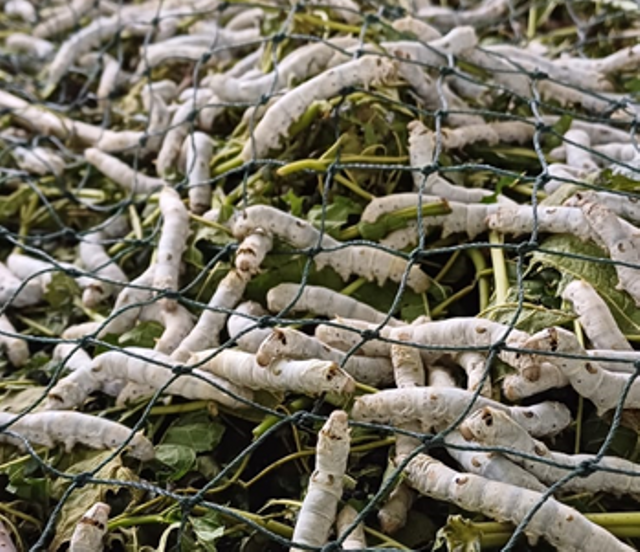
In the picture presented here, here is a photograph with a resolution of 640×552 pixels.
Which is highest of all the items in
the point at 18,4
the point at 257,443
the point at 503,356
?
the point at 503,356

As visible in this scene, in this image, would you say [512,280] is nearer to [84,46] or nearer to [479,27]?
[479,27]

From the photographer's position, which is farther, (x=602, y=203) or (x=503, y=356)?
(x=602, y=203)

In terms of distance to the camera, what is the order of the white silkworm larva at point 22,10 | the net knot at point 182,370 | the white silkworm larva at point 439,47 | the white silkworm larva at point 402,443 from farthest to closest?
the white silkworm larva at point 22,10, the white silkworm larva at point 439,47, the net knot at point 182,370, the white silkworm larva at point 402,443

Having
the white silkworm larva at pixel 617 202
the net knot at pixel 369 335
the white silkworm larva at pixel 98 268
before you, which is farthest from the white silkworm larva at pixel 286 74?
the net knot at pixel 369 335

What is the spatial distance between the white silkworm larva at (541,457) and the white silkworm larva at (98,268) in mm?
647

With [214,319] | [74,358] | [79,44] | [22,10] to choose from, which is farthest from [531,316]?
[22,10]

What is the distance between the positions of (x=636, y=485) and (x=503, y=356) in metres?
0.21

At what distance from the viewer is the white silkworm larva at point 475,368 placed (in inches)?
43.4

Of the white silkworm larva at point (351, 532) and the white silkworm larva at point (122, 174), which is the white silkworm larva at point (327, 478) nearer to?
the white silkworm larva at point (351, 532)

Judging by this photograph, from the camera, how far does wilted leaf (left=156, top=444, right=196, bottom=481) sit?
1176 mm

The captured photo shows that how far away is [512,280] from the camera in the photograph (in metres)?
1.29

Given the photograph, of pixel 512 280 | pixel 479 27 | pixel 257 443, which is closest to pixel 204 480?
pixel 257 443

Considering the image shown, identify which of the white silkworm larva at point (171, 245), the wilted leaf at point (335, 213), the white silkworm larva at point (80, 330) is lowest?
the white silkworm larva at point (80, 330)

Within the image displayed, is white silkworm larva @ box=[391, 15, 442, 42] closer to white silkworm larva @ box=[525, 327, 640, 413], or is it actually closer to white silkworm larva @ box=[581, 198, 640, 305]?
white silkworm larva @ box=[581, 198, 640, 305]
